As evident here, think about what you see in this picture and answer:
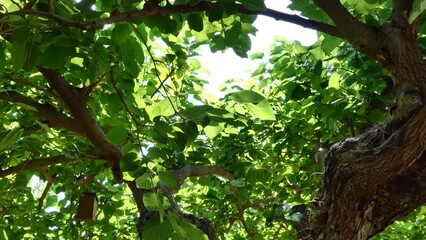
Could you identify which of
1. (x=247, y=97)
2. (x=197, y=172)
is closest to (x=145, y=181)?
(x=247, y=97)

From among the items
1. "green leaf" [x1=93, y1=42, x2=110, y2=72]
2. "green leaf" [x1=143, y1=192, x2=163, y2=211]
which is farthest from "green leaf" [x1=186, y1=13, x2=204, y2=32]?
"green leaf" [x1=143, y1=192, x2=163, y2=211]

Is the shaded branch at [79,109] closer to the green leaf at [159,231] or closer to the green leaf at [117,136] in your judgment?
the green leaf at [117,136]

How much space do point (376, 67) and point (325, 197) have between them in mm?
592

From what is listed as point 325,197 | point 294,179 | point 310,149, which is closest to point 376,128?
point 325,197

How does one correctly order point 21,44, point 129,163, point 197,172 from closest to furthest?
point 21,44 < point 129,163 < point 197,172

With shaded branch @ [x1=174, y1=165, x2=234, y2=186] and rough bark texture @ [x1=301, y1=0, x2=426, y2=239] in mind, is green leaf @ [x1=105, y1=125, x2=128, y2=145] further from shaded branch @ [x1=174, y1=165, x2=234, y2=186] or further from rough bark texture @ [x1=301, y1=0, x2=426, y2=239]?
shaded branch @ [x1=174, y1=165, x2=234, y2=186]

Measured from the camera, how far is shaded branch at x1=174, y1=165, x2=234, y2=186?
2.59 meters

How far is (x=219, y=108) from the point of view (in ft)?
3.81

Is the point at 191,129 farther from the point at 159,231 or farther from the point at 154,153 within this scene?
the point at 159,231

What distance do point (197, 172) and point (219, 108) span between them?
67.9 inches

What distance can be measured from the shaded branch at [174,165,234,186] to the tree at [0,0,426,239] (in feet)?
0.04

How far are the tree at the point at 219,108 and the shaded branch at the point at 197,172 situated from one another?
0.01 metres

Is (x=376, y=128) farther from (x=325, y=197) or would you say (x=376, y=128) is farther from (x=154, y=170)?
(x=154, y=170)

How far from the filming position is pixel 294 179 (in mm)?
3186
